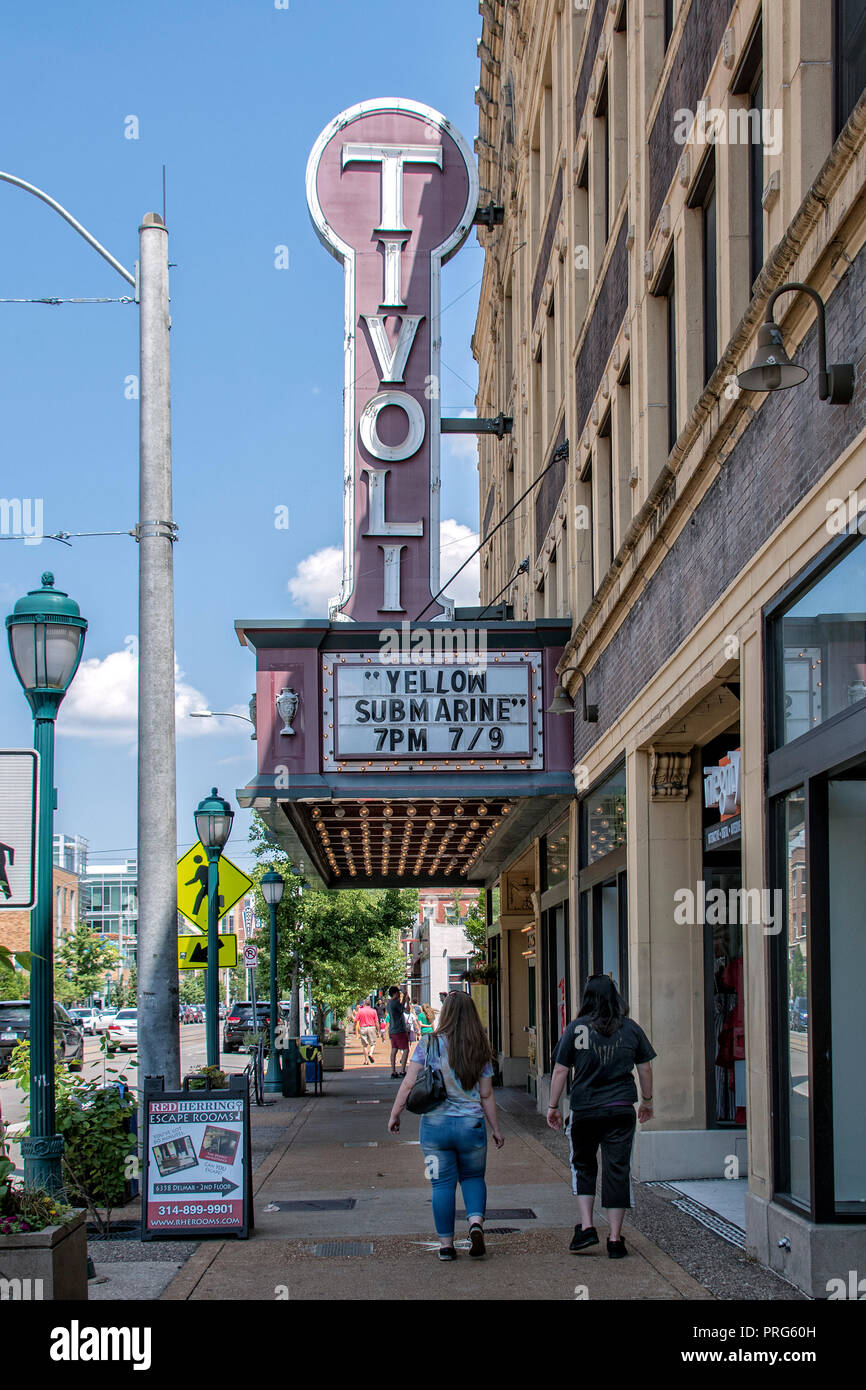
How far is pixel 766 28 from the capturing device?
351 inches

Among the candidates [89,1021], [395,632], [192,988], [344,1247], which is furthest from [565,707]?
[192,988]

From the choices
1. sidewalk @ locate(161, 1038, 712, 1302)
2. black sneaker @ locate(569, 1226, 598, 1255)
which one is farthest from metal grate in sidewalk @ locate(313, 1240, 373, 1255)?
black sneaker @ locate(569, 1226, 598, 1255)

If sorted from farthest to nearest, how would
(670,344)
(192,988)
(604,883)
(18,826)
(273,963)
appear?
(192,988) < (273,963) < (604,883) < (670,344) < (18,826)

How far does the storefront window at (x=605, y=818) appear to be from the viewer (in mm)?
14531

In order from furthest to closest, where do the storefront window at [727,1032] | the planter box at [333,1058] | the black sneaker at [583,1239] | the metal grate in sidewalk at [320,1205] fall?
the planter box at [333,1058] → the storefront window at [727,1032] → the metal grate in sidewalk at [320,1205] → the black sneaker at [583,1239]

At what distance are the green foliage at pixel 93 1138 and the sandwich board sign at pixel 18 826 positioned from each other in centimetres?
481

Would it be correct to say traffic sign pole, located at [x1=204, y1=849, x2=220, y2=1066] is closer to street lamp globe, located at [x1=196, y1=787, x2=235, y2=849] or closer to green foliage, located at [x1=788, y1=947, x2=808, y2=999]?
street lamp globe, located at [x1=196, y1=787, x2=235, y2=849]

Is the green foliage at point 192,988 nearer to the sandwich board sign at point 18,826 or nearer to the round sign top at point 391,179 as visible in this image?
the round sign top at point 391,179

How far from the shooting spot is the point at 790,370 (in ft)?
23.4

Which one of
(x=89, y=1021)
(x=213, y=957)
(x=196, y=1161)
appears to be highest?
(x=213, y=957)

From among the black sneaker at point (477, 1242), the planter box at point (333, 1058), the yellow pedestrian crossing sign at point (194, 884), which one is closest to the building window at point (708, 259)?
the black sneaker at point (477, 1242)

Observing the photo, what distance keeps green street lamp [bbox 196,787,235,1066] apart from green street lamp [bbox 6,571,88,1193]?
908 cm

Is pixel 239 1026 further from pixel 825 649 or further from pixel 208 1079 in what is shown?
pixel 825 649
